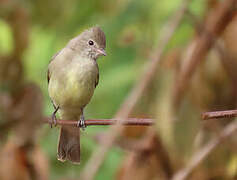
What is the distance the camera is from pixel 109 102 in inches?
211

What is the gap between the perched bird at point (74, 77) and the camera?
3.35 meters

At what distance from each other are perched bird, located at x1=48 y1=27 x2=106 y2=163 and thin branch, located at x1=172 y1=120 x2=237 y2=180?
37.5 inches

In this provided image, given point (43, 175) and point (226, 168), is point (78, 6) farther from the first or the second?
point (43, 175)

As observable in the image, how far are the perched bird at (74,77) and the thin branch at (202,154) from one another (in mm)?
953

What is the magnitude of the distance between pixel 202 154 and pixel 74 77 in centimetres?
115

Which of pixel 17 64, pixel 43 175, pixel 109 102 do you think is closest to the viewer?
pixel 43 175

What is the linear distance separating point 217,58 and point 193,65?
1.80 feet

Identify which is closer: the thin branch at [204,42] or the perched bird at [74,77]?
the thin branch at [204,42]

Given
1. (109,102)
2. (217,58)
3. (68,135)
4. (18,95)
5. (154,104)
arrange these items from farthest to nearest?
1. (109,102)
2. (68,135)
3. (217,58)
4. (18,95)
5. (154,104)

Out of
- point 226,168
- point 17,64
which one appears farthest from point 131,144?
point 17,64

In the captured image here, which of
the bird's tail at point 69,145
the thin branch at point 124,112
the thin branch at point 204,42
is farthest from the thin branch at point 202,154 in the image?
the bird's tail at point 69,145

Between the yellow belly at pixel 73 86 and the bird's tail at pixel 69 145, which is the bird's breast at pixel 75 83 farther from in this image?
the bird's tail at pixel 69 145

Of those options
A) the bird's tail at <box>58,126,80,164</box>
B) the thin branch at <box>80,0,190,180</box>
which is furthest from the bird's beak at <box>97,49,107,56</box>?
the thin branch at <box>80,0,190,180</box>

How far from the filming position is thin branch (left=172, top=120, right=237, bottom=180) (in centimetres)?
233
